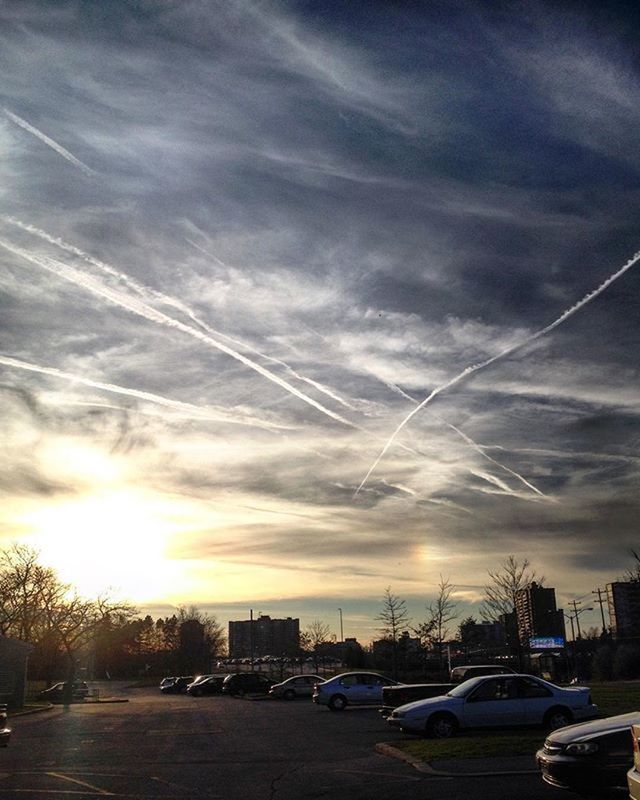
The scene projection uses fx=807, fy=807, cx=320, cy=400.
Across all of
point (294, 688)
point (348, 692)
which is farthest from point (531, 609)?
point (348, 692)

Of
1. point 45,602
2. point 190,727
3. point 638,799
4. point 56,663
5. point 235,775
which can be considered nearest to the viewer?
point 638,799

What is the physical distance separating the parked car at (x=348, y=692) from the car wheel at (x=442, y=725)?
14.0m

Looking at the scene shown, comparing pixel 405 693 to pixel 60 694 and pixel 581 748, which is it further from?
pixel 60 694

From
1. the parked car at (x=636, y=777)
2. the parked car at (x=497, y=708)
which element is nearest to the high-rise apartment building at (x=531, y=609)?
the parked car at (x=497, y=708)

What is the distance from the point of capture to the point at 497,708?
18.0m

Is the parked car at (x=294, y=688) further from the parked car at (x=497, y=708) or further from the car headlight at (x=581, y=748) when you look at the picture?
the car headlight at (x=581, y=748)

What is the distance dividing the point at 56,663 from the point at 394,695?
80.1 meters

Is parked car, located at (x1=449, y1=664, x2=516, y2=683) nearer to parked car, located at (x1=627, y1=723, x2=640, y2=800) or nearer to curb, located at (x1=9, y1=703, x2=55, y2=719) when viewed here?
curb, located at (x1=9, y1=703, x2=55, y2=719)

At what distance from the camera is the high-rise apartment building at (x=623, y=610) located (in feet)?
252

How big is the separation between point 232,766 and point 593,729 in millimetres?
7197

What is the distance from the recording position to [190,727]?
81.6 feet

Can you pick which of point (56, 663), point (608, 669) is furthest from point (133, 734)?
point (56, 663)

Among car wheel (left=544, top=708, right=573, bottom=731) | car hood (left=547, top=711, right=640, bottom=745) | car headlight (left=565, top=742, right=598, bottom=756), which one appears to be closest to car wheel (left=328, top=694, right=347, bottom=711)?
car wheel (left=544, top=708, right=573, bottom=731)

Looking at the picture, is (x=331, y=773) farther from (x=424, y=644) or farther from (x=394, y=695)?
(x=424, y=644)
